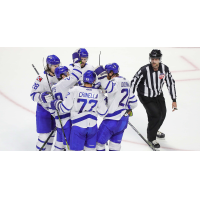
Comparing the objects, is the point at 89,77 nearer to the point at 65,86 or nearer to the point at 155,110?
the point at 65,86

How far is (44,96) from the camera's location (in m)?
3.55

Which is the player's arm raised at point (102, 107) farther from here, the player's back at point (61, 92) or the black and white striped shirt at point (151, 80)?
the black and white striped shirt at point (151, 80)

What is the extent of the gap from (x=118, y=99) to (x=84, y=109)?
1.54ft

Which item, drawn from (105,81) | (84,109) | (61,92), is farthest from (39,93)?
(105,81)

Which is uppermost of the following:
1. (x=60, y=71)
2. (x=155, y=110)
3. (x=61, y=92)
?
(x=60, y=71)

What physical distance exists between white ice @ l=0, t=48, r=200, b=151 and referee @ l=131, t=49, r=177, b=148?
381mm

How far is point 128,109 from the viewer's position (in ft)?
12.1

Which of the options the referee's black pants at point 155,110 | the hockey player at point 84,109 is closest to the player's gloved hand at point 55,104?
the hockey player at point 84,109

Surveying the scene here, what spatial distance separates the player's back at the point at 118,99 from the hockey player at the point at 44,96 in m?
0.67

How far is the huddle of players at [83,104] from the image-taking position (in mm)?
3207
